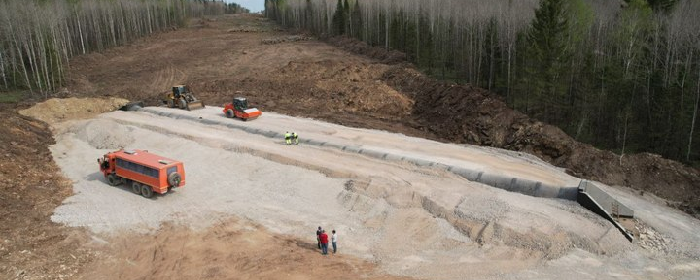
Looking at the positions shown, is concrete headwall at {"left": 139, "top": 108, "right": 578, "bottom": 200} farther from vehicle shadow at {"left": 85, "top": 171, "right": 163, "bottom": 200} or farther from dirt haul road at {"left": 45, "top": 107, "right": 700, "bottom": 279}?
vehicle shadow at {"left": 85, "top": 171, "right": 163, "bottom": 200}

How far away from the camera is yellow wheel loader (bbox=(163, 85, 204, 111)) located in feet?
121

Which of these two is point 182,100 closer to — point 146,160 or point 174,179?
point 146,160

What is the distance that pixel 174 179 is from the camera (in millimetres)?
21344

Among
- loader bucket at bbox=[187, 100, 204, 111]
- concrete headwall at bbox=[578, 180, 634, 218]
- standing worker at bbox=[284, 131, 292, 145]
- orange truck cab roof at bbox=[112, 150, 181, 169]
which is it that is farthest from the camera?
loader bucket at bbox=[187, 100, 204, 111]

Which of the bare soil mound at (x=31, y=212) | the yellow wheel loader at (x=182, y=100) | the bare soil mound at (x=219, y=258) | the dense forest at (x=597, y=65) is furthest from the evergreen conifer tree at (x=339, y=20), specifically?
the bare soil mound at (x=219, y=258)

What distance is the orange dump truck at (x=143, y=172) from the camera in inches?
835

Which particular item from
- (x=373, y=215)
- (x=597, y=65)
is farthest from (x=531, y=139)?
(x=373, y=215)

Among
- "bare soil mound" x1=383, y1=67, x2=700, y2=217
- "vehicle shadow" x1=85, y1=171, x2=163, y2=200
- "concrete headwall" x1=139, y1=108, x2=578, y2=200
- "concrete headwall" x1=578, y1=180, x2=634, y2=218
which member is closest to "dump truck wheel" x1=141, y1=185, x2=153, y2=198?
"vehicle shadow" x1=85, y1=171, x2=163, y2=200

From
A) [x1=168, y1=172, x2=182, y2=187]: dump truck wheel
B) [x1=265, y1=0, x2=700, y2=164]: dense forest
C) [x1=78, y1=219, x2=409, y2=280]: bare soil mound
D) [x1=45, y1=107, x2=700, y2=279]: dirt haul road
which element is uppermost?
[x1=265, y1=0, x2=700, y2=164]: dense forest

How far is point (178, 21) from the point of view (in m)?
110

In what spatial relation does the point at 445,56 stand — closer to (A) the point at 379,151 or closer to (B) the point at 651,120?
(B) the point at 651,120

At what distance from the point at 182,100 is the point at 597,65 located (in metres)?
32.0

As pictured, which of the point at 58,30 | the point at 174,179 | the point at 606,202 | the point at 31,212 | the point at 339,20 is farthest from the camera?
the point at 339,20

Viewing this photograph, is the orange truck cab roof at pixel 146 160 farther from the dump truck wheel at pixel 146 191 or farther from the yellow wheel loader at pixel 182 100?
the yellow wheel loader at pixel 182 100
